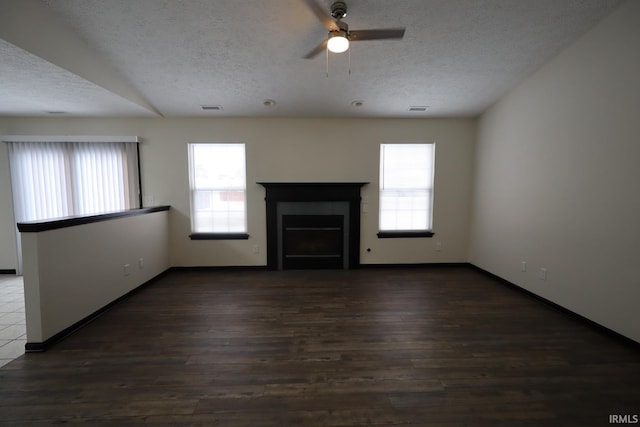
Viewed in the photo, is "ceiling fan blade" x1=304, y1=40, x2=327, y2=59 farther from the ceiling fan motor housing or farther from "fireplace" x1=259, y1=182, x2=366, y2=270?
"fireplace" x1=259, y1=182, x2=366, y2=270

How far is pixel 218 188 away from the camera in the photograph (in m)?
4.13

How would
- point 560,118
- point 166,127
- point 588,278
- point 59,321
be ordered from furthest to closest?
point 166,127 → point 560,118 → point 588,278 → point 59,321

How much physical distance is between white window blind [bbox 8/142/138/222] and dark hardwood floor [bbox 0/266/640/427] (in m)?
2.00

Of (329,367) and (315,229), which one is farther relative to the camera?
(315,229)

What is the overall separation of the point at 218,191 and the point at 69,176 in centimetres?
218

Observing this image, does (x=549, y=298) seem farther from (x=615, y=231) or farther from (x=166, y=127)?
(x=166, y=127)

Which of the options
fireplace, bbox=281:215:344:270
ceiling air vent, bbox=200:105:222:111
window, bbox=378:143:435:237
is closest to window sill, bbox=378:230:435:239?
window, bbox=378:143:435:237

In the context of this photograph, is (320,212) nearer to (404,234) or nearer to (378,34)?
(404,234)

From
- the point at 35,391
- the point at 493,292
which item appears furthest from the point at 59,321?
the point at 493,292

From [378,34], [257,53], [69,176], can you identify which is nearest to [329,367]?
[378,34]

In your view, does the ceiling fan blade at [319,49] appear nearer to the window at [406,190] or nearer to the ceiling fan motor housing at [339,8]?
the ceiling fan motor housing at [339,8]

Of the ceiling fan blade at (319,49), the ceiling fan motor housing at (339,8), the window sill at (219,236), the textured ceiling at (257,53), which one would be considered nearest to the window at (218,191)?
the window sill at (219,236)

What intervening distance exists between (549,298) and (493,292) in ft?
1.77

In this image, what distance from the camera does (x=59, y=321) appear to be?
2211 millimetres
